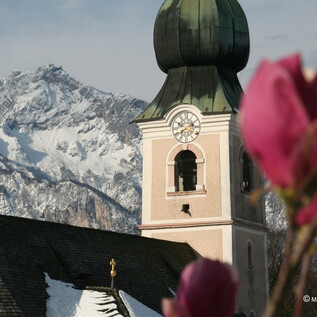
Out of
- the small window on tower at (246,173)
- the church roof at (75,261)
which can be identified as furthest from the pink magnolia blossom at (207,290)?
the small window on tower at (246,173)

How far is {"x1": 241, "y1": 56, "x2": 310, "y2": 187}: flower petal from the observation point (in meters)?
1.65

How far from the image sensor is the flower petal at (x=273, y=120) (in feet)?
5.42

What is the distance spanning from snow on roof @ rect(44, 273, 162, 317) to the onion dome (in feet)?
31.6

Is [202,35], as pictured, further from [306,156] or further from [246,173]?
[306,156]

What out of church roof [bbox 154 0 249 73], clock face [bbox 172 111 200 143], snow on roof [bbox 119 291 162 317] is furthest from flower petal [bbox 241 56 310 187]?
church roof [bbox 154 0 249 73]

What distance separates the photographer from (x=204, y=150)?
2912 centimetres

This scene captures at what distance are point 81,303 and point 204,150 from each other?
9.49 m

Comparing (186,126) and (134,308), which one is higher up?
(186,126)

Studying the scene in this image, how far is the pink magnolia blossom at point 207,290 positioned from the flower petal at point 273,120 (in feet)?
0.92

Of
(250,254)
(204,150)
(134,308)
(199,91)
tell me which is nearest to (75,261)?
(134,308)

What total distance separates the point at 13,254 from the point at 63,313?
1.70 metres

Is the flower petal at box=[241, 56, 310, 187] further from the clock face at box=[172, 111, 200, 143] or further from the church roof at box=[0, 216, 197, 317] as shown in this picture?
the clock face at box=[172, 111, 200, 143]

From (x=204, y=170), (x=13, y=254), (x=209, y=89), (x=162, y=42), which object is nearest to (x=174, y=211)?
(x=204, y=170)

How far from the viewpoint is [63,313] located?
802 inches
